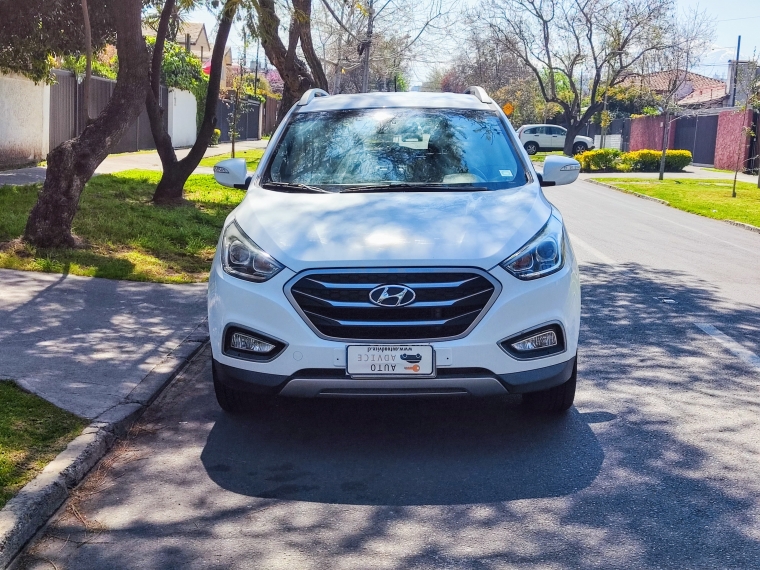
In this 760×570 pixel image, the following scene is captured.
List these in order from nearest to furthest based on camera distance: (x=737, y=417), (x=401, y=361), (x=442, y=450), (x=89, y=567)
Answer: (x=89, y=567)
(x=401, y=361)
(x=442, y=450)
(x=737, y=417)

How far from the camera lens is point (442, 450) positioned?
514cm

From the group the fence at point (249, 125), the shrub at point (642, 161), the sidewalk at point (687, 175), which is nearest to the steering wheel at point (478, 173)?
the sidewalk at point (687, 175)

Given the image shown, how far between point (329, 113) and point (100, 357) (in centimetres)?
218

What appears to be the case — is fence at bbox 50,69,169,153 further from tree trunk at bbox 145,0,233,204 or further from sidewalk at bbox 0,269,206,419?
sidewalk at bbox 0,269,206,419

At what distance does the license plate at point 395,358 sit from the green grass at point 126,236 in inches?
212

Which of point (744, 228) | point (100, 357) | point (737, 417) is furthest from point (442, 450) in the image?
point (744, 228)

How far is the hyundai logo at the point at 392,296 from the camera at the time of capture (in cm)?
482

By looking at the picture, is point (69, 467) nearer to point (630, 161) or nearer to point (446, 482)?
point (446, 482)

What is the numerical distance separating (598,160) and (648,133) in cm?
1464

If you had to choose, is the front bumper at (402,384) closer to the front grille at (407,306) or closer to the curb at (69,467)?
the front grille at (407,306)

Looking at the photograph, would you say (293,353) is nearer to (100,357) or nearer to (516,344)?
(516,344)

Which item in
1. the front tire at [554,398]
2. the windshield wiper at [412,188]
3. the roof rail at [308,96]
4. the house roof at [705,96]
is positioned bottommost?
the front tire at [554,398]

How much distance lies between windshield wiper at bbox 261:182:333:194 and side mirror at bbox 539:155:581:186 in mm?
1596

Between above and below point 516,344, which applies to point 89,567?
below
